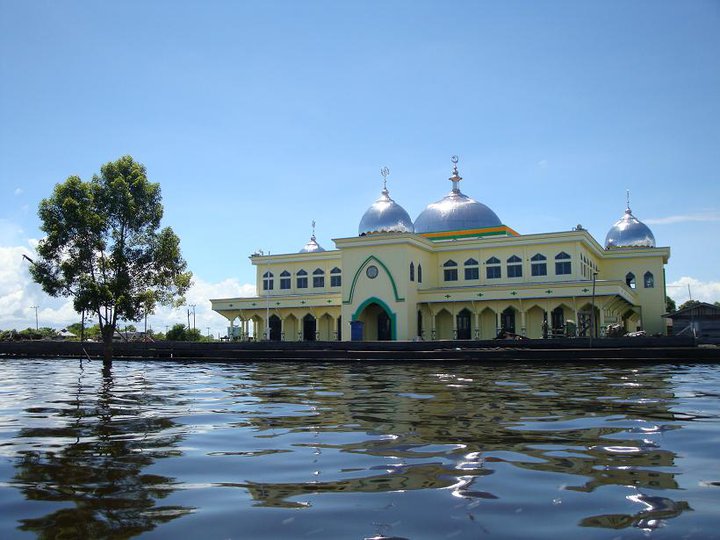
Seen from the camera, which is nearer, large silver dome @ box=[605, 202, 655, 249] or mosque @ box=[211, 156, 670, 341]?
mosque @ box=[211, 156, 670, 341]

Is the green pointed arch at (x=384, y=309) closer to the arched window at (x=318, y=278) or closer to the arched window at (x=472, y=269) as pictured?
the arched window at (x=472, y=269)

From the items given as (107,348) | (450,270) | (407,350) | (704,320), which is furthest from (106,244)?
(704,320)

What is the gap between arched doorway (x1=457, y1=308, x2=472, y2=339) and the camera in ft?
145

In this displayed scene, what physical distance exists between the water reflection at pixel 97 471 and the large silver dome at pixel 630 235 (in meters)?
45.6

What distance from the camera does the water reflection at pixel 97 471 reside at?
14.6ft

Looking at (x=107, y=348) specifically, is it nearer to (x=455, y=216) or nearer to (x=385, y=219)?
(x=385, y=219)

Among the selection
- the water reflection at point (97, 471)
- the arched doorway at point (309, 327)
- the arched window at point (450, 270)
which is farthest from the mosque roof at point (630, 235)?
the water reflection at point (97, 471)

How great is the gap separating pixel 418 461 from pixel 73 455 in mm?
3648

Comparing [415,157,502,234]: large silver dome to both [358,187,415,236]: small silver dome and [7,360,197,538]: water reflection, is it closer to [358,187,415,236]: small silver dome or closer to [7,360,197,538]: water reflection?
[358,187,415,236]: small silver dome

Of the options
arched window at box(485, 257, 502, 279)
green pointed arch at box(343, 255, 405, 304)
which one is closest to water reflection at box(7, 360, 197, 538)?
green pointed arch at box(343, 255, 405, 304)

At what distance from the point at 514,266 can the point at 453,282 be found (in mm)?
4511

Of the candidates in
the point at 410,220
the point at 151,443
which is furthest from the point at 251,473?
the point at 410,220

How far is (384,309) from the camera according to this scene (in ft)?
140

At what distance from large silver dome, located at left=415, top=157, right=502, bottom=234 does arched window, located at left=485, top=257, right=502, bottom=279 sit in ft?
16.0
